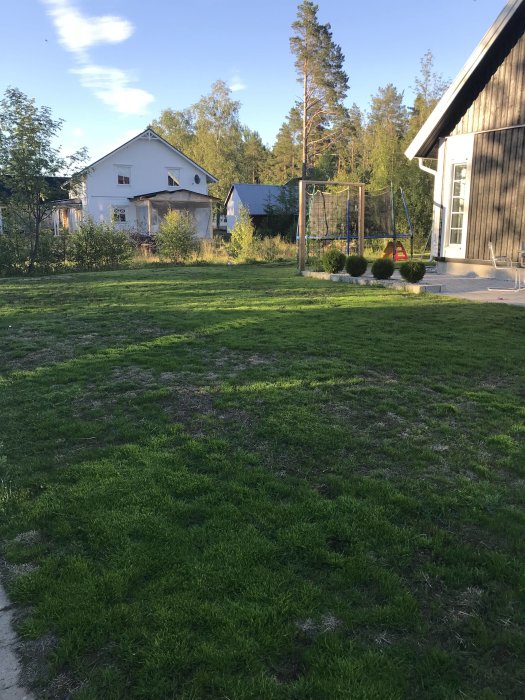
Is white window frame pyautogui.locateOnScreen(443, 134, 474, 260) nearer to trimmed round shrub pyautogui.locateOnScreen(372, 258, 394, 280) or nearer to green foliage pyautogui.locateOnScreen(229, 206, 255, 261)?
trimmed round shrub pyautogui.locateOnScreen(372, 258, 394, 280)

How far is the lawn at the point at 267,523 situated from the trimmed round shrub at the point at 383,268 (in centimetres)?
658

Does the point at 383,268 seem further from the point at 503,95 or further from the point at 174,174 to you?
the point at 174,174

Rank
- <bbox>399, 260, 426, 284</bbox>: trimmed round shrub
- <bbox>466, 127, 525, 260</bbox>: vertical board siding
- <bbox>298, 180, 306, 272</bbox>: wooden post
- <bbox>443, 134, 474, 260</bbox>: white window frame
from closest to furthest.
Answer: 1. <bbox>399, 260, 426, 284</bbox>: trimmed round shrub
2. <bbox>466, 127, 525, 260</bbox>: vertical board siding
3. <bbox>443, 134, 474, 260</bbox>: white window frame
4. <bbox>298, 180, 306, 272</bbox>: wooden post

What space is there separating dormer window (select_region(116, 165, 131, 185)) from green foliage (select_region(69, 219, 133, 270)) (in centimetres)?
1822

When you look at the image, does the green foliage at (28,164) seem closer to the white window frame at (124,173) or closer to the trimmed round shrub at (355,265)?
the trimmed round shrub at (355,265)

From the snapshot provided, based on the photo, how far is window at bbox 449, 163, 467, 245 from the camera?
13742 millimetres

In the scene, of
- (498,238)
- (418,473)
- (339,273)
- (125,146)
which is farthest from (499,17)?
(125,146)

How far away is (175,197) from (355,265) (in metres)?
22.2

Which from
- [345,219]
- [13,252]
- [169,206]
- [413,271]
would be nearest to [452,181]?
[413,271]

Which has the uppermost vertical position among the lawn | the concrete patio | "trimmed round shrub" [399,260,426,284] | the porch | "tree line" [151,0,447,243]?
"tree line" [151,0,447,243]

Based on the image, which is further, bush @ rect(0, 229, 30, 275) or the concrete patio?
bush @ rect(0, 229, 30, 275)

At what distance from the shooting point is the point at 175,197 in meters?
32.8

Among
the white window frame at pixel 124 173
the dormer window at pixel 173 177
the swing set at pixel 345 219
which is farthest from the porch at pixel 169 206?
the swing set at pixel 345 219

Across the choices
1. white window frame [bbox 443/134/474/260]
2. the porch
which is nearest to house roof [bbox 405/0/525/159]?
white window frame [bbox 443/134/474/260]
